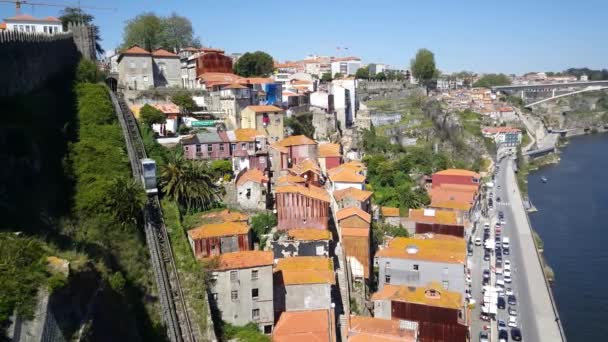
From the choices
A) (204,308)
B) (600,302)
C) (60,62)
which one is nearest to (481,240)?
(600,302)

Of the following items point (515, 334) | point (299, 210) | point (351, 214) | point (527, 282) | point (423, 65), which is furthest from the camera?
point (423, 65)

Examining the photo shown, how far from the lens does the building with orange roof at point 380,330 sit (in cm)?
1750

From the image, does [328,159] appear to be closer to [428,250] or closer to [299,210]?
[428,250]

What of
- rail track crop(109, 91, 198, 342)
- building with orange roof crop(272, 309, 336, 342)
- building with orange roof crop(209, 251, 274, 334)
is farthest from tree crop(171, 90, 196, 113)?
building with orange roof crop(272, 309, 336, 342)

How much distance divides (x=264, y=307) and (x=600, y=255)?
28948 mm

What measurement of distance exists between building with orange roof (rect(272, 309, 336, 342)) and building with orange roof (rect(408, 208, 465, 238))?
44.7 ft

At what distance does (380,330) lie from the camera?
A: 18.0m

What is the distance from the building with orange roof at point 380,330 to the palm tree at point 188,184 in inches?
305

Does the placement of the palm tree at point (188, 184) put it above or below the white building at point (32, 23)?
below

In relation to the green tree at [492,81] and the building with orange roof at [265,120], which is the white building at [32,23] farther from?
the green tree at [492,81]

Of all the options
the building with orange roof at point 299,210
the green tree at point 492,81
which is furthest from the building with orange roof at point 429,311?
the green tree at point 492,81

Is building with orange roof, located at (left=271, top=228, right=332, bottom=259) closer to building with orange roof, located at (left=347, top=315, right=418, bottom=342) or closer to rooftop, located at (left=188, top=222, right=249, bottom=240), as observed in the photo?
rooftop, located at (left=188, top=222, right=249, bottom=240)

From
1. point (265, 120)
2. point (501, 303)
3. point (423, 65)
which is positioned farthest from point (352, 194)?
point (423, 65)

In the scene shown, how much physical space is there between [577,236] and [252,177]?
95.5ft
